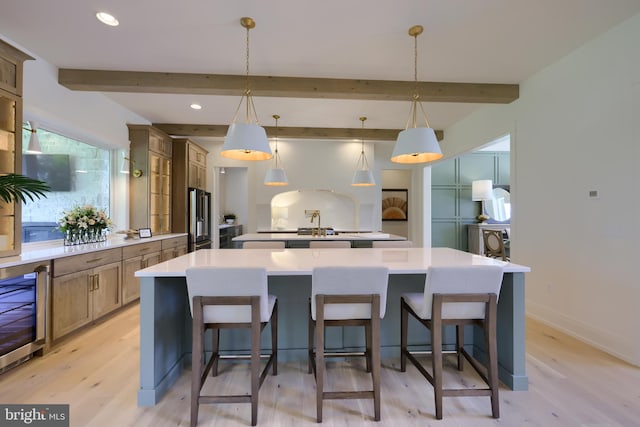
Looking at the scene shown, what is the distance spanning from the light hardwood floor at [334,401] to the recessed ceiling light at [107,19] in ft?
8.96

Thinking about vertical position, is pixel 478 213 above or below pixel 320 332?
above

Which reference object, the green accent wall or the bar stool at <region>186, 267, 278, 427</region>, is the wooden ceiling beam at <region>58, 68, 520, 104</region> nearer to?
the bar stool at <region>186, 267, 278, 427</region>

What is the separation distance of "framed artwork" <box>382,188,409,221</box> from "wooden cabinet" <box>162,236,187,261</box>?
15.5 ft

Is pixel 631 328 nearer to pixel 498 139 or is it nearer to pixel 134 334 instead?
pixel 498 139

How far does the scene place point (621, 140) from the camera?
2424 millimetres

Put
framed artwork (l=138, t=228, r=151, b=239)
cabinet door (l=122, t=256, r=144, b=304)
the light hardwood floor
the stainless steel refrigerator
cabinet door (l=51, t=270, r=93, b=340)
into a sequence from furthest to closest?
the stainless steel refrigerator, framed artwork (l=138, t=228, r=151, b=239), cabinet door (l=122, t=256, r=144, b=304), cabinet door (l=51, t=270, r=93, b=340), the light hardwood floor

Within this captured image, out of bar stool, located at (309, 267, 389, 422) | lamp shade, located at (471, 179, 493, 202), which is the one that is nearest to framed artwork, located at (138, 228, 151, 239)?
bar stool, located at (309, 267, 389, 422)

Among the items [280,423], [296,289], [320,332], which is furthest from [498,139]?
[280,423]

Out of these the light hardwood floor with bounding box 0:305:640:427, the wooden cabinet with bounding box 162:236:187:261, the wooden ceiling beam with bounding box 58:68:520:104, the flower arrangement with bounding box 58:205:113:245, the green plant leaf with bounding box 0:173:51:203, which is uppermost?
the wooden ceiling beam with bounding box 58:68:520:104

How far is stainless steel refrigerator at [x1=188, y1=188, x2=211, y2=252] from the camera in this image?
17.0 feet

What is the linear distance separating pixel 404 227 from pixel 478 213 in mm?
1708

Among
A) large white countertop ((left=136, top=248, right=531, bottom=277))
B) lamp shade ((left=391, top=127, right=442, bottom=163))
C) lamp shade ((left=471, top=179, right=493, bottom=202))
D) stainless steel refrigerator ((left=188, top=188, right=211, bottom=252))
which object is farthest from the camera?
lamp shade ((left=471, top=179, right=493, bottom=202))

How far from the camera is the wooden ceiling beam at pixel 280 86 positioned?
3.14 m

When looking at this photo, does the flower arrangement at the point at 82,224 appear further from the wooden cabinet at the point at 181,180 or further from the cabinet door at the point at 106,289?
the wooden cabinet at the point at 181,180
